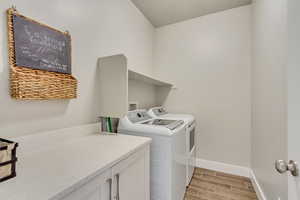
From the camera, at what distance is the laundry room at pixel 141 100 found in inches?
27.7

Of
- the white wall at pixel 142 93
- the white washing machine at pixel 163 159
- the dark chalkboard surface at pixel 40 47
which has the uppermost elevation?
the dark chalkboard surface at pixel 40 47

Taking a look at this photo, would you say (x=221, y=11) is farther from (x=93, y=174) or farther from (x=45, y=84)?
(x=93, y=174)

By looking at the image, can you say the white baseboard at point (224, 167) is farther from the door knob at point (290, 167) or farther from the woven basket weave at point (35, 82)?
the woven basket weave at point (35, 82)

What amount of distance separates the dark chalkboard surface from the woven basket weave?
1.0 inches

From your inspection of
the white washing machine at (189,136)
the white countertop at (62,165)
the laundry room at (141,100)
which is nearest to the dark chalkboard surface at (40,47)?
the laundry room at (141,100)

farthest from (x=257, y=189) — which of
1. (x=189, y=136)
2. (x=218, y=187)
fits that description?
(x=189, y=136)

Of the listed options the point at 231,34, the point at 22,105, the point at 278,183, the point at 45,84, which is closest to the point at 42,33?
the point at 45,84

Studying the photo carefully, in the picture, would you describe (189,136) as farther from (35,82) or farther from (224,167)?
(35,82)

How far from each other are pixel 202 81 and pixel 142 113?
129cm

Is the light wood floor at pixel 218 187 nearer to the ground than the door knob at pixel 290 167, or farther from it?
nearer to the ground

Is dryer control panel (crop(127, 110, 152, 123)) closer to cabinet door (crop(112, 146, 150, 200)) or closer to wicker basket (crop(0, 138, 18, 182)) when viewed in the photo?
cabinet door (crop(112, 146, 150, 200))

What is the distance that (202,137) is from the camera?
2.47 m

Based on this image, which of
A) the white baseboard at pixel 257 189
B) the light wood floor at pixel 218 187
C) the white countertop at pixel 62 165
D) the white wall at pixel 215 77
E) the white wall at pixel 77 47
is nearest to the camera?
the white countertop at pixel 62 165

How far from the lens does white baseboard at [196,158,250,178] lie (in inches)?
85.8
